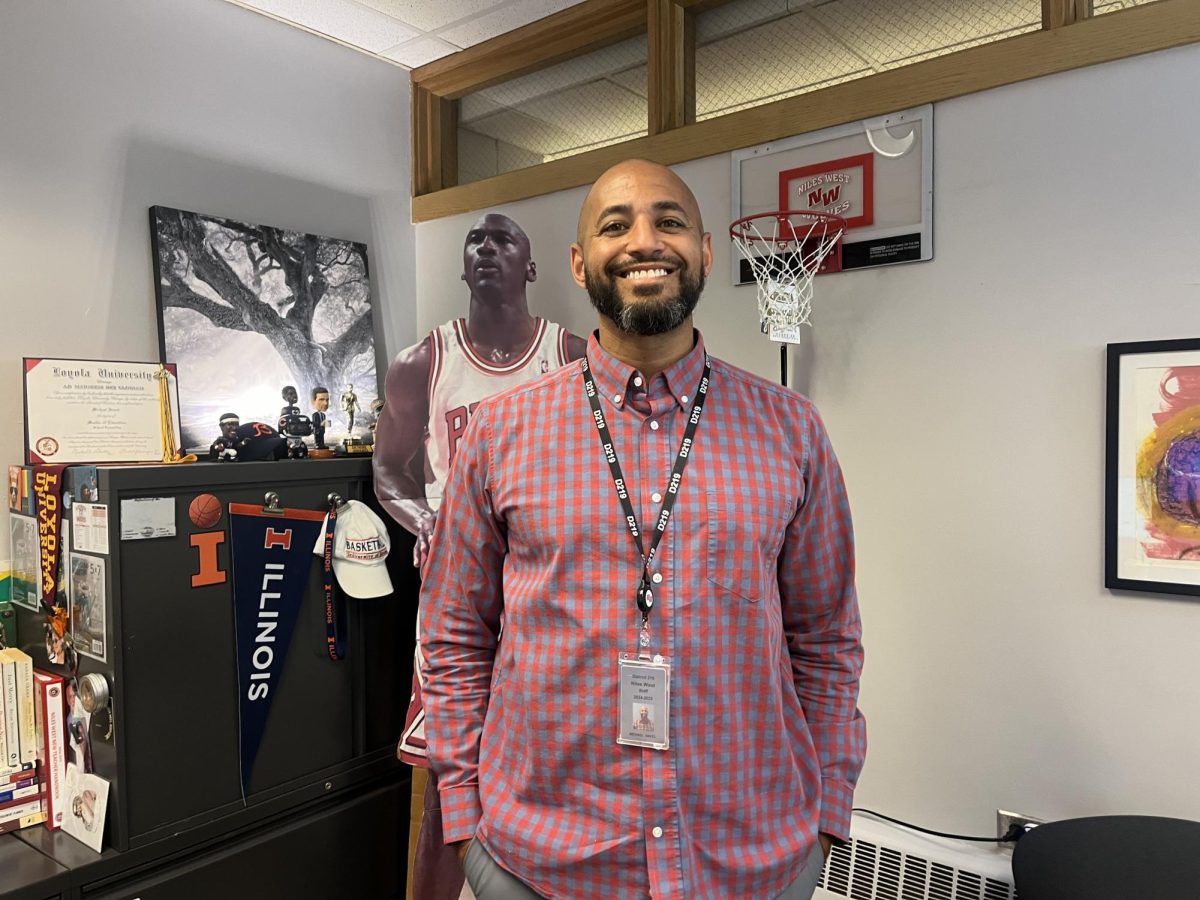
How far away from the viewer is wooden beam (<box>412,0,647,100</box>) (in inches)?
102

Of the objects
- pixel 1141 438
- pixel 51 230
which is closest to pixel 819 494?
pixel 1141 438

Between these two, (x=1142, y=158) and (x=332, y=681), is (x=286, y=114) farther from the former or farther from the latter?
(x=1142, y=158)

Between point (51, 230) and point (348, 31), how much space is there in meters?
1.14

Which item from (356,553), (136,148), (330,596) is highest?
(136,148)

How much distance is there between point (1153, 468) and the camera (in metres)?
1.71

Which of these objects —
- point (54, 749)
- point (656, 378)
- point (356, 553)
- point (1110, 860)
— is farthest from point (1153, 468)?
point (54, 749)

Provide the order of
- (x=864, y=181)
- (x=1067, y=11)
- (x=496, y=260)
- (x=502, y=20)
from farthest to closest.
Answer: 1. (x=502, y=20)
2. (x=496, y=260)
3. (x=864, y=181)
4. (x=1067, y=11)

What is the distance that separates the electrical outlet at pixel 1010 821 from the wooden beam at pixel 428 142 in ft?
8.58

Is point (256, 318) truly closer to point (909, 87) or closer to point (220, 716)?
point (220, 716)

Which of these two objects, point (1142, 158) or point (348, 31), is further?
point (348, 31)

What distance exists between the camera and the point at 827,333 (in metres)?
2.14

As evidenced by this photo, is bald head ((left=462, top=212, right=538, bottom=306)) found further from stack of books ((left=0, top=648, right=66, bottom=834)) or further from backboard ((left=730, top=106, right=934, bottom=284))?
stack of books ((left=0, top=648, right=66, bottom=834))

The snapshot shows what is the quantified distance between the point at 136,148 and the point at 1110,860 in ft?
9.29

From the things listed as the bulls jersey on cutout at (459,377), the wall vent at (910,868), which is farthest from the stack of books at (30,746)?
the wall vent at (910,868)
